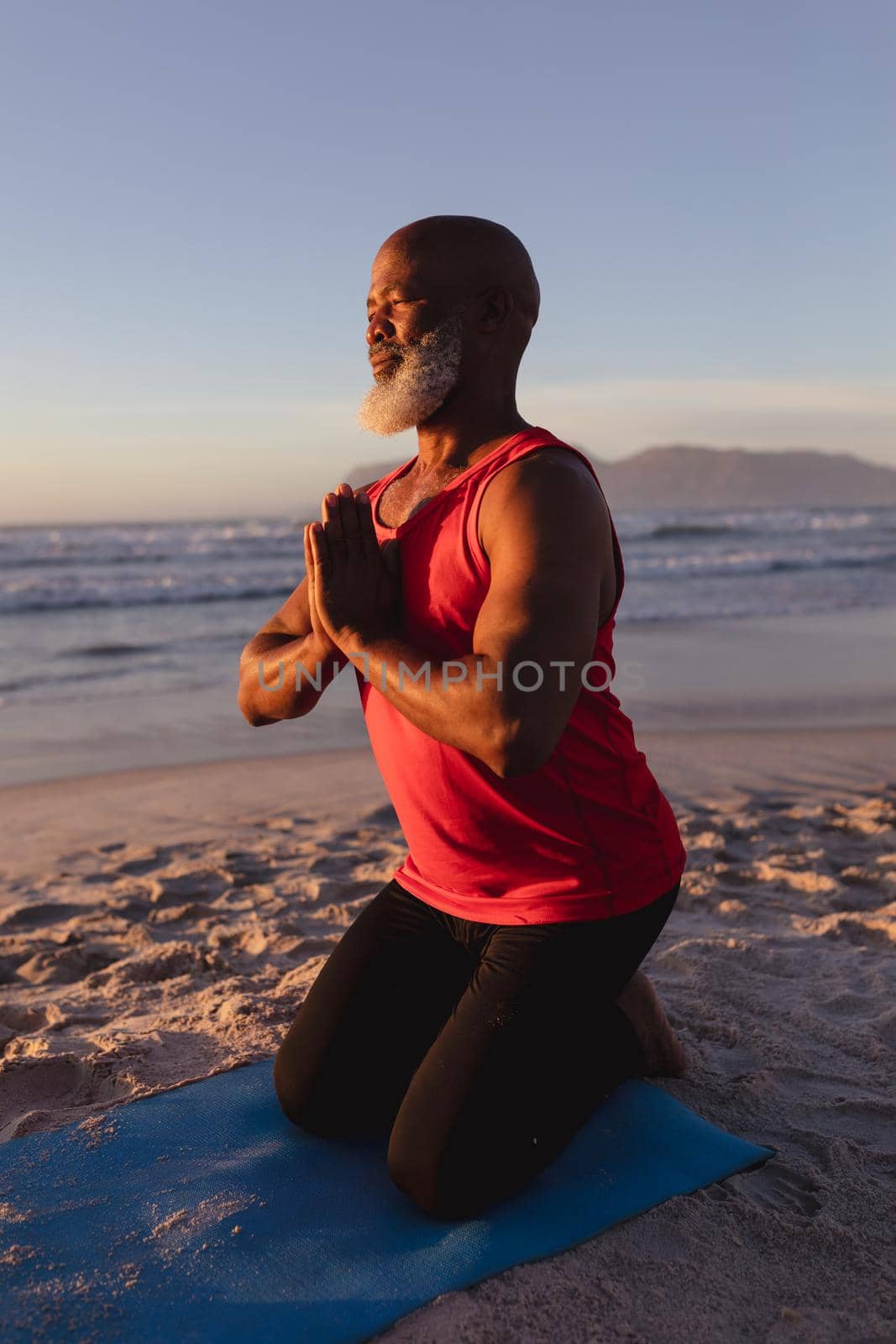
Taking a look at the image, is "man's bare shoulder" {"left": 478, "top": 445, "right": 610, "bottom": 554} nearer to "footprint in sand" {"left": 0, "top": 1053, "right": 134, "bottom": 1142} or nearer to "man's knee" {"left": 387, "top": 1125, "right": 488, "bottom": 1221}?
"man's knee" {"left": 387, "top": 1125, "right": 488, "bottom": 1221}

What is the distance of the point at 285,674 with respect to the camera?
8.27 ft

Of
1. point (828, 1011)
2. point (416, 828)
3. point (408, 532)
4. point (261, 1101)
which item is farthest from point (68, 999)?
point (828, 1011)

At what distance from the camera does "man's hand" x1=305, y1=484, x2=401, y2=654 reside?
216 cm

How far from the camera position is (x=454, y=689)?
6.45 feet

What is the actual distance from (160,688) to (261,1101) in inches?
268

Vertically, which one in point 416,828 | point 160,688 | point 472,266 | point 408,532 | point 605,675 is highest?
point 472,266

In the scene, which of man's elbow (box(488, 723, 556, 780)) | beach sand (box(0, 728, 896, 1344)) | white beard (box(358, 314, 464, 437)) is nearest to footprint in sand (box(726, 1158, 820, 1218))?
beach sand (box(0, 728, 896, 1344))

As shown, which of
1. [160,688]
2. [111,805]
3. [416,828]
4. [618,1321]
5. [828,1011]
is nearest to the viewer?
[618,1321]

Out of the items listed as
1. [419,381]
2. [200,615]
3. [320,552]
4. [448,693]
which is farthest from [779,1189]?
[200,615]

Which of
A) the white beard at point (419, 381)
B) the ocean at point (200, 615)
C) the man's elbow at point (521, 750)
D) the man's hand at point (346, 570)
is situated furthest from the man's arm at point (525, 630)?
the ocean at point (200, 615)

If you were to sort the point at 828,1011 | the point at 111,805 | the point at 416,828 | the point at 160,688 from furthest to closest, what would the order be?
1. the point at 160,688
2. the point at 111,805
3. the point at 828,1011
4. the point at 416,828

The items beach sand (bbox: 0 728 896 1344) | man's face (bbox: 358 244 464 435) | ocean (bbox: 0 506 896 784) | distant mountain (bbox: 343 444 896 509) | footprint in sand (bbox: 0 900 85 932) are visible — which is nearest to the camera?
beach sand (bbox: 0 728 896 1344)

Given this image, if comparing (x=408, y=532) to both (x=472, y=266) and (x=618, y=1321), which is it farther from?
(x=618, y=1321)

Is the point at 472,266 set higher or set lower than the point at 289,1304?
higher
